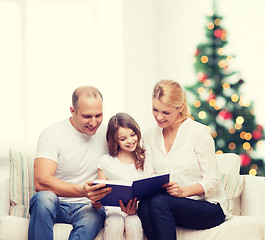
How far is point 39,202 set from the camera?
2.14 meters

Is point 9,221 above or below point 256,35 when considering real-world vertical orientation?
below

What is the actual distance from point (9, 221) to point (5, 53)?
8.68ft

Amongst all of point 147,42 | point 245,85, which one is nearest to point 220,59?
point 245,85

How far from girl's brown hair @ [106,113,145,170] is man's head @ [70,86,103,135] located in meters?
0.08

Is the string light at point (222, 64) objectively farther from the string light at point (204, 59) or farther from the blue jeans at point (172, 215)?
the blue jeans at point (172, 215)

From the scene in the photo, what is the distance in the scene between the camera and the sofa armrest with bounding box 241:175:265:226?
8.03 feet

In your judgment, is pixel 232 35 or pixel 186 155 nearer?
pixel 186 155

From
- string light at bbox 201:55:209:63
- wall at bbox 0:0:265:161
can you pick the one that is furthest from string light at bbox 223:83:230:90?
string light at bbox 201:55:209:63

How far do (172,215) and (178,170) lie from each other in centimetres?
29

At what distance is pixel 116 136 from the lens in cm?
248

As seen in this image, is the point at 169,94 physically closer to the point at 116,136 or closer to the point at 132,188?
the point at 116,136

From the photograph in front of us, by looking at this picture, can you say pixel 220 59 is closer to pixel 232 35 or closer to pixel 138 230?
pixel 232 35

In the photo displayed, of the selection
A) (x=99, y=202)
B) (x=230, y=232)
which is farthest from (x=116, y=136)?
(x=230, y=232)

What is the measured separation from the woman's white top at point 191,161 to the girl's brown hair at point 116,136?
0.07m
